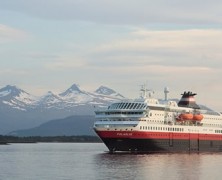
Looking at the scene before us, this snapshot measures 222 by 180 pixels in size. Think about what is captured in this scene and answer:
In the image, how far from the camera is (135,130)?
319ft

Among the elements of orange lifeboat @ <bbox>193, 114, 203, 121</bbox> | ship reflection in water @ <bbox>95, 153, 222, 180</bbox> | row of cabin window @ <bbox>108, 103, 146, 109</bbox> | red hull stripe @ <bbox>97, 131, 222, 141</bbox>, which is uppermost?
row of cabin window @ <bbox>108, 103, 146, 109</bbox>

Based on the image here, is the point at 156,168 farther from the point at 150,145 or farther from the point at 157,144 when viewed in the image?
the point at 157,144

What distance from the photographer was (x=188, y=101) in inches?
4518

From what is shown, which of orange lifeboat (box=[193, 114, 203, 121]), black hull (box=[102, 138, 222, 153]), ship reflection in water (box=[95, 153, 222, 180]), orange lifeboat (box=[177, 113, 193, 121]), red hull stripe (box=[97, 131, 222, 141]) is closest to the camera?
ship reflection in water (box=[95, 153, 222, 180])

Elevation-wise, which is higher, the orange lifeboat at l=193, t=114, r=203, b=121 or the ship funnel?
the ship funnel

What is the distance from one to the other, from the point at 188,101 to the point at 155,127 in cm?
1565

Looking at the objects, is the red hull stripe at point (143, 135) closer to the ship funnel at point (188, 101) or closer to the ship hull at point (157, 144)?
the ship hull at point (157, 144)

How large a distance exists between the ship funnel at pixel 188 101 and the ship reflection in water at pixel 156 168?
2498 centimetres

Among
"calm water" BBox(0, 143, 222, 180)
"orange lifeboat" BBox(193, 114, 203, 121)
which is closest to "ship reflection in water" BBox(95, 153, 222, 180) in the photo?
"calm water" BBox(0, 143, 222, 180)

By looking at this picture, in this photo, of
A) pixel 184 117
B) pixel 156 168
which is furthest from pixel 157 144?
pixel 156 168

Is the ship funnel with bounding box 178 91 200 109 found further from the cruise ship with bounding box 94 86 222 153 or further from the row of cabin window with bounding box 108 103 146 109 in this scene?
the row of cabin window with bounding box 108 103 146 109

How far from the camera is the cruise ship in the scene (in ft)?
322

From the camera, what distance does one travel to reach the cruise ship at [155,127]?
98062 millimetres

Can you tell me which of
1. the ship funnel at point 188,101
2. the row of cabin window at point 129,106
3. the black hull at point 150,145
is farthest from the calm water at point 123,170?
the ship funnel at point 188,101
